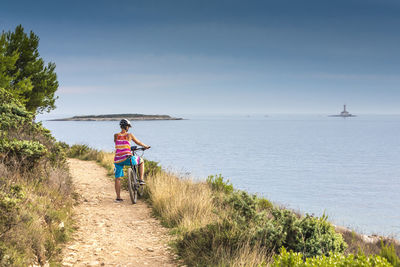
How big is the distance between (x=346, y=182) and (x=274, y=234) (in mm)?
35999

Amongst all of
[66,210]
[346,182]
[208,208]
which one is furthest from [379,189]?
[66,210]

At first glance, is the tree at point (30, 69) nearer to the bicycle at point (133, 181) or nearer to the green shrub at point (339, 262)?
the bicycle at point (133, 181)

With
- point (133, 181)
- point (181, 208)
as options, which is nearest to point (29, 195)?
point (181, 208)

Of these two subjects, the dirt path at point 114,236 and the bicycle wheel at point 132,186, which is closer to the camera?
the dirt path at point 114,236

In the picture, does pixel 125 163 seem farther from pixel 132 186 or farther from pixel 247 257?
pixel 247 257

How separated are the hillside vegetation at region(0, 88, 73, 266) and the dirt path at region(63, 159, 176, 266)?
38cm

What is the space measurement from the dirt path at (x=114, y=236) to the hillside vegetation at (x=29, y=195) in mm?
383

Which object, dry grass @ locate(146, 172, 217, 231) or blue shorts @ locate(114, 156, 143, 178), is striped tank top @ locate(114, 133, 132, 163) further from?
dry grass @ locate(146, 172, 217, 231)

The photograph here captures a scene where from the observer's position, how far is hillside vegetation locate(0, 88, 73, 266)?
4680 millimetres

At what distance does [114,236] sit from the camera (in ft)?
22.9

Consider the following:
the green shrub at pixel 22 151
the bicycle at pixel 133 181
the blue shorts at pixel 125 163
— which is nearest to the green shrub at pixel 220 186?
the bicycle at pixel 133 181

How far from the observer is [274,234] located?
545 cm

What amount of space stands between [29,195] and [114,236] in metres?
1.99

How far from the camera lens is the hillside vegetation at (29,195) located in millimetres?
4680
